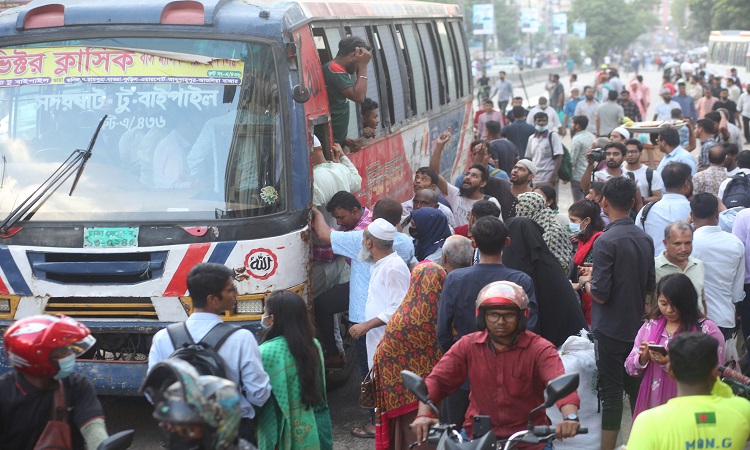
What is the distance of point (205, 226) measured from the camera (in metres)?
7.04

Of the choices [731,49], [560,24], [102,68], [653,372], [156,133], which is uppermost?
[102,68]

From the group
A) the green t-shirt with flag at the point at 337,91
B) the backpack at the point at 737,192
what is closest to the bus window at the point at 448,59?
the backpack at the point at 737,192

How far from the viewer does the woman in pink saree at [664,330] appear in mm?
5621

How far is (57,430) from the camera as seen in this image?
425 centimetres

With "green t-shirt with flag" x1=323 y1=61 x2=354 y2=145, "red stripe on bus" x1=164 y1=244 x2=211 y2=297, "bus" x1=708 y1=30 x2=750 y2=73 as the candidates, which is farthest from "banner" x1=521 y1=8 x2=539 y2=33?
"red stripe on bus" x1=164 y1=244 x2=211 y2=297

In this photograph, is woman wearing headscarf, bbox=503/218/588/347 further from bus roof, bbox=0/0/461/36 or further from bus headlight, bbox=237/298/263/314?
bus roof, bbox=0/0/461/36

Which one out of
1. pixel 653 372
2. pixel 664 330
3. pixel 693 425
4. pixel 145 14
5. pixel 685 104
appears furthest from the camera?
pixel 685 104

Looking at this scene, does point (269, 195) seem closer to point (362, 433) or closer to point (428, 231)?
point (428, 231)

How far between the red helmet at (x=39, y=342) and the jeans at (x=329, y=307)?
3.65 metres

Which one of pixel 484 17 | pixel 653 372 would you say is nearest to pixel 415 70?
pixel 653 372

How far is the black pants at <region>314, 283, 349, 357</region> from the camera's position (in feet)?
25.7

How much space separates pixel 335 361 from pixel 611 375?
2199 millimetres

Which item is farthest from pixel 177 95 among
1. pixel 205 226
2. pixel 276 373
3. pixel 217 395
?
pixel 217 395

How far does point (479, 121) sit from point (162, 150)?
41.5 ft
